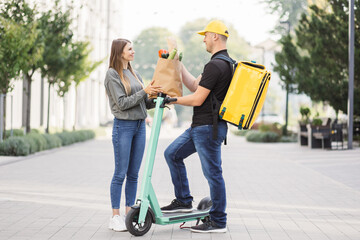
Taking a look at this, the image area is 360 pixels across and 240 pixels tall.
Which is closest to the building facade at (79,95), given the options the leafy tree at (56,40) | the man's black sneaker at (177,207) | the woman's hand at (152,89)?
the leafy tree at (56,40)

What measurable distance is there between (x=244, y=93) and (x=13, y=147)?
38.1 feet

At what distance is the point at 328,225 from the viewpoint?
7.11m

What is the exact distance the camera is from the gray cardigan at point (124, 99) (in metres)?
6.50

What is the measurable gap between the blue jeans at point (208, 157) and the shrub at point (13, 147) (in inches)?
431

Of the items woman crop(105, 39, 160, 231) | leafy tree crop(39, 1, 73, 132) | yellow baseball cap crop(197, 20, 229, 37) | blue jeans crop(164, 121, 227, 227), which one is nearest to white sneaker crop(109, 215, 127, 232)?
woman crop(105, 39, 160, 231)

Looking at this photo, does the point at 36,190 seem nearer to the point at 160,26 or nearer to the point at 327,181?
the point at 327,181

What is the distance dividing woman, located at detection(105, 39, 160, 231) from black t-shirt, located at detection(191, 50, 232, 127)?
588 millimetres

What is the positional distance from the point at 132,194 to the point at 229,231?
3.49ft

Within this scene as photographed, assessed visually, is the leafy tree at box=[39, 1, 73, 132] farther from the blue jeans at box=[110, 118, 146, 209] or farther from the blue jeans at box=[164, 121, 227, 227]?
the blue jeans at box=[164, 121, 227, 227]

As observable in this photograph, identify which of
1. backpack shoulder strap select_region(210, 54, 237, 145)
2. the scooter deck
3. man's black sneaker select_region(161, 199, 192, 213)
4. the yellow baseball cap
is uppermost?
the yellow baseball cap

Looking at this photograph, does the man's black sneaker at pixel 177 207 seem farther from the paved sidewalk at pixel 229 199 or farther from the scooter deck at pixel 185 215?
the paved sidewalk at pixel 229 199

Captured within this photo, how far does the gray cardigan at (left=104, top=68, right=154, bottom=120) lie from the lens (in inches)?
256

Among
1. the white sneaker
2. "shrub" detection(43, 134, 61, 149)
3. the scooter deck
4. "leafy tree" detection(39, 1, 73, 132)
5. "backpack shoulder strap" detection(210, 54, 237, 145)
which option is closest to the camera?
"backpack shoulder strap" detection(210, 54, 237, 145)

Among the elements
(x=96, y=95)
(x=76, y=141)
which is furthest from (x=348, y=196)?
(x=96, y=95)
